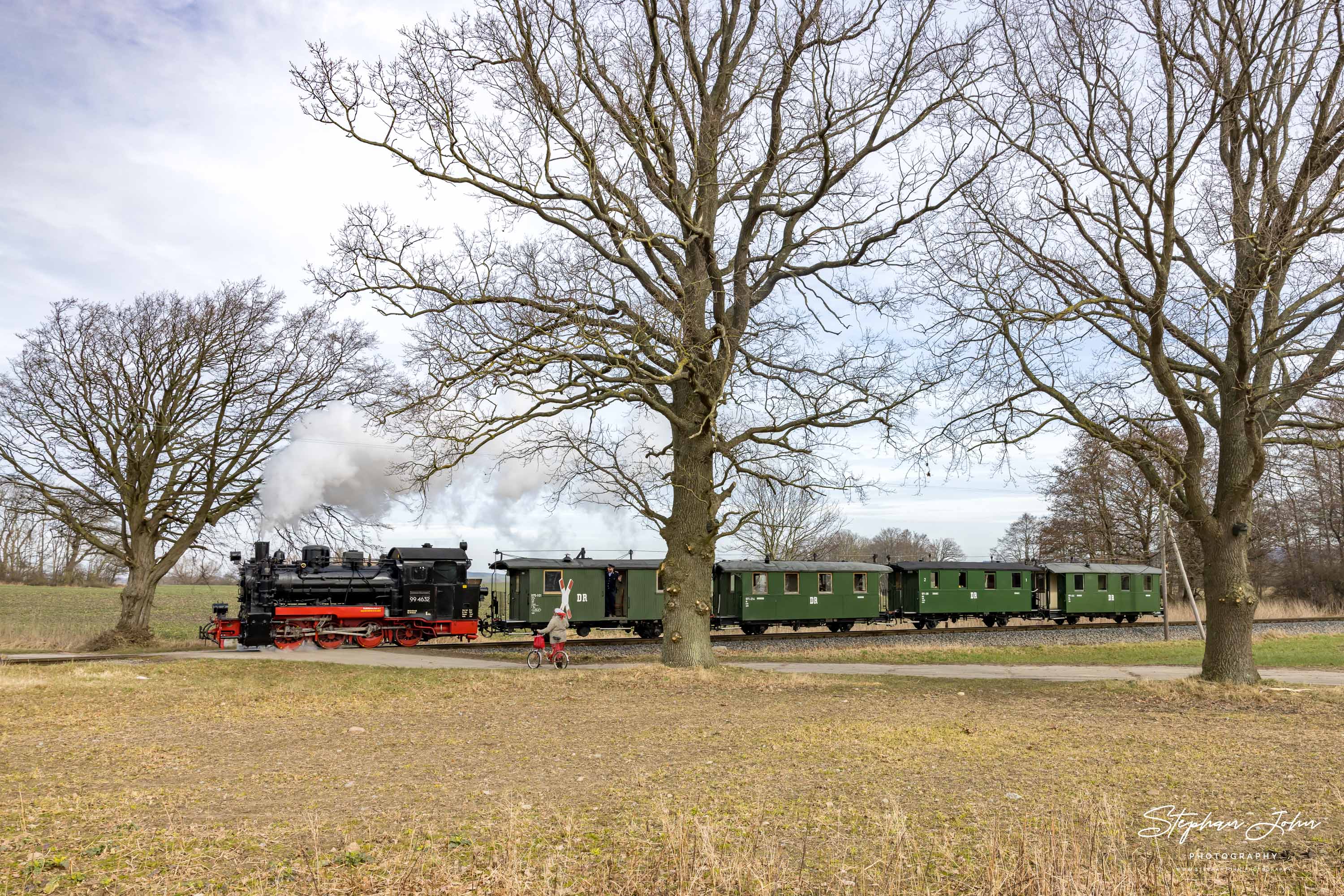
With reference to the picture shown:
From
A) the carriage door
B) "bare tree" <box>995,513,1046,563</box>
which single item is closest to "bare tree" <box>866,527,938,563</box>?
"bare tree" <box>995,513,1046,563</box>

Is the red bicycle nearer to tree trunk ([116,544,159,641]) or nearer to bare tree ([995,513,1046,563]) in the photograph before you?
tree trunk ([116,544,159,641])

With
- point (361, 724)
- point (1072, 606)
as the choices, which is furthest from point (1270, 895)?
point (1072, 606)

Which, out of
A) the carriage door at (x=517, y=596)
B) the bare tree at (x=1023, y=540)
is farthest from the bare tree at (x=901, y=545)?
the carriage door at (x=517, y=596)

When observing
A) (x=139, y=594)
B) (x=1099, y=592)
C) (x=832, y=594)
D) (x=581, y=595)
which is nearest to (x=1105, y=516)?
(x=1099, y=592)

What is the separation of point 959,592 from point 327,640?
21.2 meters

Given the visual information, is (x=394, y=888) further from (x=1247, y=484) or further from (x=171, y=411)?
(x=171, y=411)

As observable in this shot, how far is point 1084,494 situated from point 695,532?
36699mm

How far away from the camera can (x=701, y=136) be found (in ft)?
52.6

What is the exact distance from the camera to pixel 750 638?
88.5 feet

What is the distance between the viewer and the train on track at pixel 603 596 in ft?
74.1

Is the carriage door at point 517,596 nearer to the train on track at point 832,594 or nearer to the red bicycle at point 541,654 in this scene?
the train on track at point 832,594

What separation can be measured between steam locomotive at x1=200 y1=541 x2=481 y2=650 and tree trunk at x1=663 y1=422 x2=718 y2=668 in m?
9.06

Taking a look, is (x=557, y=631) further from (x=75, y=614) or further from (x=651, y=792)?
(x=75, y=614)

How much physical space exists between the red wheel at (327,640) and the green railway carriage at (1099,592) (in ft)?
83.3
